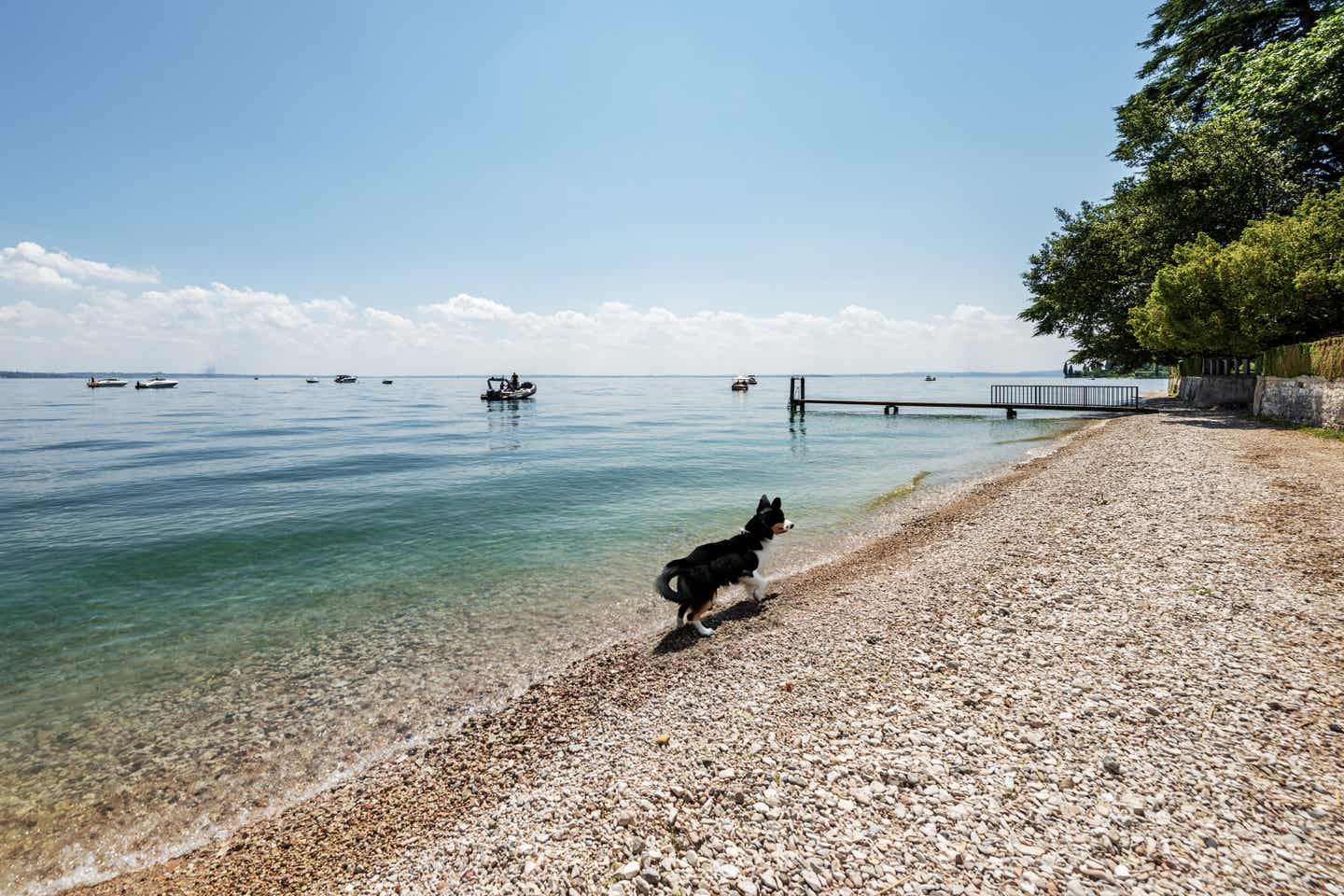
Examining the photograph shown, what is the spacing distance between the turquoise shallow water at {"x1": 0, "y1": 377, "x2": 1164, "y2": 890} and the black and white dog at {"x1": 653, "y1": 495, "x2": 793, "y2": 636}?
156 centimetres

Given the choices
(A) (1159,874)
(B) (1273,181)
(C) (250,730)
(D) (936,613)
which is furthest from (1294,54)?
(C) (250,730)

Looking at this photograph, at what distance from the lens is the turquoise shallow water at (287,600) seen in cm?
591

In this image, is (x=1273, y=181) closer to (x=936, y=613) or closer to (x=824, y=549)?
(x=824, y=549)

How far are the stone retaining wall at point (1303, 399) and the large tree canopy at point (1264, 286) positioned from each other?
8.49ft

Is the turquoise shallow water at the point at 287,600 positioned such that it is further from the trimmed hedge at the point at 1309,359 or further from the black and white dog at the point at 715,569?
the trimmed hedge at the point at 1309,359

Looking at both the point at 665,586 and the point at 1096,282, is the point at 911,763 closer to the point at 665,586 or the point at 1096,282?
the point at 665,586

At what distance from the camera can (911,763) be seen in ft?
14.2

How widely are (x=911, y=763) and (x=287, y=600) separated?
11.6 m

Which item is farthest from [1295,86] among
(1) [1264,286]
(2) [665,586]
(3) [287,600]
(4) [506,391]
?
(4) [506,391]

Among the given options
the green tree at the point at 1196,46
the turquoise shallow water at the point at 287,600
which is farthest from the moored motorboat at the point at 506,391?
the green tree at the point at 1196,46

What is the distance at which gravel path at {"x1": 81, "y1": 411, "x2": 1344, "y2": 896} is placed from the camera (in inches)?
134

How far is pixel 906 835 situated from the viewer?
3.61 meters

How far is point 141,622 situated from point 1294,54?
48733mm

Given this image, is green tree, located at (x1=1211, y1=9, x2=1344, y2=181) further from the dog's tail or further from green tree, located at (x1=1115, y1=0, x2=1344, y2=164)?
the dog's tail
